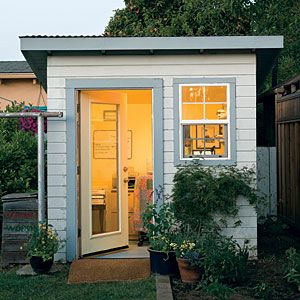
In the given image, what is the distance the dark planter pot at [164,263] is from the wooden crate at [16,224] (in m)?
1.84

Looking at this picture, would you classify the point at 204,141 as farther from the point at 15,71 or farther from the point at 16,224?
the point at 15,71

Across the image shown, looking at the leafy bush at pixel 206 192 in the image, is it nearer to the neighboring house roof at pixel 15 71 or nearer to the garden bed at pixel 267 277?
the garden bed at pixel 267 277

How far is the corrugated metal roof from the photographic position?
18.5 metres

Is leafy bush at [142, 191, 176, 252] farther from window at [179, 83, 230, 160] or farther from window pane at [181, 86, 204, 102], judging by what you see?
window pane at [181, 86, 204, 102]

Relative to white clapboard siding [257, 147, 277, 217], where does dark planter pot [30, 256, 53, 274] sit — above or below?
below

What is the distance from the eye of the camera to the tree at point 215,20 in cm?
1171

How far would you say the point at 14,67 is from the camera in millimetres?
19219

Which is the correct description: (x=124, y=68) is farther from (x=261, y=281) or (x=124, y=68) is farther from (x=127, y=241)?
(x=261, y=281)

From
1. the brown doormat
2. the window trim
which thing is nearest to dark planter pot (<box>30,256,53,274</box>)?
the brown doormat

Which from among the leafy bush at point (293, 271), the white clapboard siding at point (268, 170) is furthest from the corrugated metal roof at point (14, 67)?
the leafy bush at point (293, 271)

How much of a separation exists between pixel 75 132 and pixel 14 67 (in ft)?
37.3

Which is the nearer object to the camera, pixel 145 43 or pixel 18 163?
pixel 145 43

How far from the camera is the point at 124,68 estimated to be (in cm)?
849

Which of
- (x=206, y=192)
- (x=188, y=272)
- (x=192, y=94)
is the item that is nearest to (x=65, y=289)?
(x=188, y=272)
